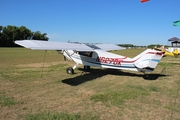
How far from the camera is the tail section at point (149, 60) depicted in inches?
361

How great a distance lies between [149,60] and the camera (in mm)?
9266

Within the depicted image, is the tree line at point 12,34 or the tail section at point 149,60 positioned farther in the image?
the tree line at point 12,34

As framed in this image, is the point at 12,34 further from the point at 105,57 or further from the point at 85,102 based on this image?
the point at 85,102

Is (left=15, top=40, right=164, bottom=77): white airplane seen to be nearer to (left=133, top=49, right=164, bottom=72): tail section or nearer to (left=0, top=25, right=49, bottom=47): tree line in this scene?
(left=133, top=49, right=164, bottom=72): tail section

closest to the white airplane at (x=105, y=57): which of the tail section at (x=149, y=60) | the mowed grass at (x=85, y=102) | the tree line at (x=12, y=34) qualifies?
the tail section at (x=149, y=60)

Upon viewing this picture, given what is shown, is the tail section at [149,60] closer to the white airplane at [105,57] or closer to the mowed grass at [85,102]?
the white airplane at [105,57]

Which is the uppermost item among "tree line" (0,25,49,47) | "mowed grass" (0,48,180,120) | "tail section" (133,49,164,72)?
"tree line" (0,25,49,47)

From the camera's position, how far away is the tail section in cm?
917

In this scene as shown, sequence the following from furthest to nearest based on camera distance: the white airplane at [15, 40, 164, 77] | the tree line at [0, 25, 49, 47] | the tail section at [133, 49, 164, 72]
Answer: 1. the tree line at [0, 25, 49, 47]
2. the tail section at [133, 49, 164, 72]
3. the white airplane at [15, 40, 164, 77]

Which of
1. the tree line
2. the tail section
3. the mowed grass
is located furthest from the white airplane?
the tree line

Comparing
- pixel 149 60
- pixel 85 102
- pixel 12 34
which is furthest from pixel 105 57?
pixel 12 34

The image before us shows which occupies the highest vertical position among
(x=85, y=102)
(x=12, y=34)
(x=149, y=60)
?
(x=12, y=34)

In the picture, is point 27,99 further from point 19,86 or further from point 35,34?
point 35,34

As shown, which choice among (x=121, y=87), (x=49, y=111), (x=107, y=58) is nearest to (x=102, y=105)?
(x=49, y=111)
